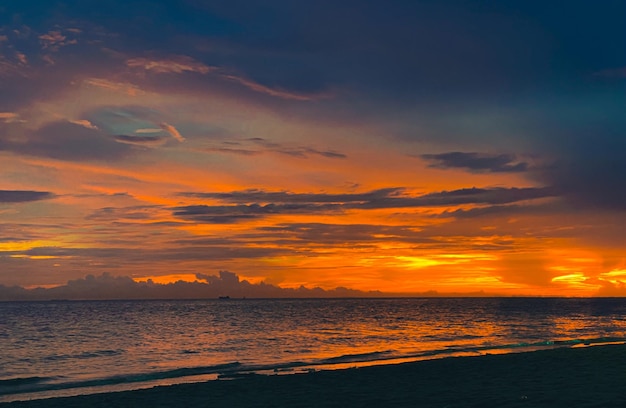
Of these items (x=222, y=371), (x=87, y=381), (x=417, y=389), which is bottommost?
(x=87, y=381)

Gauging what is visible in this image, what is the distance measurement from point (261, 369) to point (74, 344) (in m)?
36.3

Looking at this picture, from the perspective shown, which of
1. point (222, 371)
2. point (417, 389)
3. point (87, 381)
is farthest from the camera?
point (222, 371)

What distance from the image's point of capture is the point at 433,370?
3141 cm

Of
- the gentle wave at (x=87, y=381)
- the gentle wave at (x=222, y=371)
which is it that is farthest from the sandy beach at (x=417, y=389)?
the gentle wave at (x=87, y=381)

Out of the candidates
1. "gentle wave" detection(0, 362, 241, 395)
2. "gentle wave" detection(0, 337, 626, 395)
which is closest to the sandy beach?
"gentle wave" detection(0, 337, 626, 395)

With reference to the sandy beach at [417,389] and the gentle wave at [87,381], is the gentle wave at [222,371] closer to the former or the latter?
the gentle wave at [87,381]

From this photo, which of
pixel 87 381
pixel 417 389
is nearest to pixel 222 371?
pixel 87 381

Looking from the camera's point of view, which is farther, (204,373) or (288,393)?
(204,373)

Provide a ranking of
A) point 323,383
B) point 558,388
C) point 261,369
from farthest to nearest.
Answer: point 261,369 < point 323,383 < point 558,388

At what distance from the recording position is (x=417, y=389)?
25062 mm

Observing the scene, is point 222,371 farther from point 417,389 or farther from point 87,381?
point 417,389

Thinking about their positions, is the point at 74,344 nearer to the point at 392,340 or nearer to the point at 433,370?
the point at 392,340

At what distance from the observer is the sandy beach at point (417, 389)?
862 inches

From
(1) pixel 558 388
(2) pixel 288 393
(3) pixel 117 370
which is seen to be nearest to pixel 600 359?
(1) pixel 558 388
